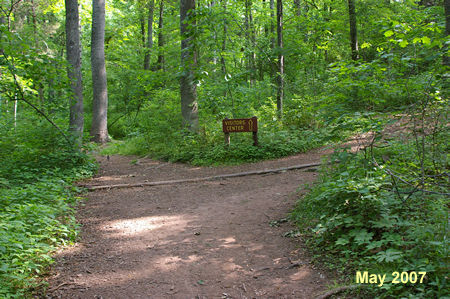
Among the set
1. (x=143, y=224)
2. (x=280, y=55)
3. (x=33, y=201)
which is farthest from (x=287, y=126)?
(x=33, y=201)

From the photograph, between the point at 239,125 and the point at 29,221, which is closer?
the point at 29,221

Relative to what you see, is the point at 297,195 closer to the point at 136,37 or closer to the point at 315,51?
the point at 315,51

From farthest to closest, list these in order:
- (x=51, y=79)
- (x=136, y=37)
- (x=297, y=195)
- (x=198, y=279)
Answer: (x=136, y=37), (x=51, y=79), (x=297, y=195), (x=198, y=279)

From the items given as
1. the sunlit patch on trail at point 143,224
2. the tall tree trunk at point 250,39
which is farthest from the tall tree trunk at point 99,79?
the sunlit patch on trail at point 143,224

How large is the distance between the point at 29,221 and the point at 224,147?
22.5ft

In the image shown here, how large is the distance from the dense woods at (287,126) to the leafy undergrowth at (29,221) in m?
0.03

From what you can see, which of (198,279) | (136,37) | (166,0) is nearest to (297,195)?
(198,279)

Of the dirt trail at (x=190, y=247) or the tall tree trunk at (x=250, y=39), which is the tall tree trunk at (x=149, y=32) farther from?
the dirt trail at (x=190, y=247)

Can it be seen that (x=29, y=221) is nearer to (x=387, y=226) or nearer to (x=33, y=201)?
(x=33, y=201)

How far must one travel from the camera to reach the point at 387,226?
338 centimetres

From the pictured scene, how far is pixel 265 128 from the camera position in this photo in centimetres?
1177

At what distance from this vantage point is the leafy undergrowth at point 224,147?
10297mm

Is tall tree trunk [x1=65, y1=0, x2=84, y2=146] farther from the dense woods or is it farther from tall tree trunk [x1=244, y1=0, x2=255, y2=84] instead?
tall tree trunk [x1=244, y1=0, x2=255, y2=84]

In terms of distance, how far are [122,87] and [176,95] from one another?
825cm
